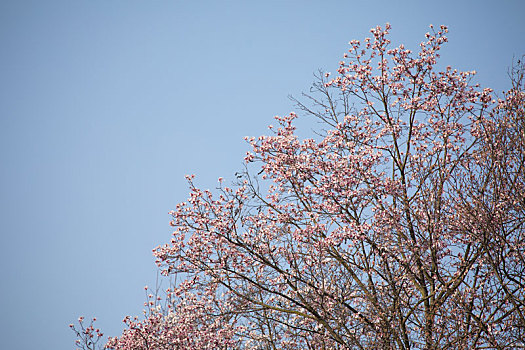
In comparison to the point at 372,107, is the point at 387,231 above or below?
below

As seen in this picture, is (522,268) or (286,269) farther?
(286,269)

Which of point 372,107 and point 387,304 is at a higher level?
point 372,107

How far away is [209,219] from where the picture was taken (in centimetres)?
1168

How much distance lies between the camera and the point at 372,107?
1327 cm

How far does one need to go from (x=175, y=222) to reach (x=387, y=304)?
4607mm

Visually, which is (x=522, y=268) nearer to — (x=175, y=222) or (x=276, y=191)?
(x=276, y=191)

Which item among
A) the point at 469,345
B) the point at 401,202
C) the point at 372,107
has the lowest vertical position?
the point at 469,345

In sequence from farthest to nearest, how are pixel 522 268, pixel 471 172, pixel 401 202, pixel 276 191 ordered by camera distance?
1. pixel 276 191
2. pixel 401 202
3. pixel 471 172
4. pixel 522 268

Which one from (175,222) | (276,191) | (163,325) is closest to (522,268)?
(276,191)

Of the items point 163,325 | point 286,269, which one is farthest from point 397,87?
point 163,325

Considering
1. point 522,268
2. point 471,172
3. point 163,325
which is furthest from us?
point 163,325

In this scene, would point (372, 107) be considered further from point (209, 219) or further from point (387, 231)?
point (209, 219)

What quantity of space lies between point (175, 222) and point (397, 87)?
5911mm

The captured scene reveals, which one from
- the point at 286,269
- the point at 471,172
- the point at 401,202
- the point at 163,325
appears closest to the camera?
the point at 471,172
